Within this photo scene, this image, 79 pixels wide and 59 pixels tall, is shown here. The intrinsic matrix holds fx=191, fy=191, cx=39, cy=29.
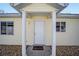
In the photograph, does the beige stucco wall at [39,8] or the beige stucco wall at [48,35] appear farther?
the beige stucco wall at [48,35]

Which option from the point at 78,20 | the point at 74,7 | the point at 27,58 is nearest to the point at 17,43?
the point at 78,20

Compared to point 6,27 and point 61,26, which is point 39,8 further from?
point 6,27

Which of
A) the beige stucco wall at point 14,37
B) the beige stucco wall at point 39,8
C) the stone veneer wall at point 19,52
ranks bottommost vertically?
the stone veneer wall at point 19,52

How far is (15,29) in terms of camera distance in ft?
55.4

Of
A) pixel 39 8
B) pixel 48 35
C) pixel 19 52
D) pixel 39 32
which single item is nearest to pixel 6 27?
pixel 39 32

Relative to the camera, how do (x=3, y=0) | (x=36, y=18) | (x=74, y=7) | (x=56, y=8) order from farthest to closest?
(x=74, y=7), (x=36, y=18), (x=56, y=8), (x=3, y=0)

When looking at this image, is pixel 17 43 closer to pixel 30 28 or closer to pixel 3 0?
pixel 30 28

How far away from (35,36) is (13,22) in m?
2.30

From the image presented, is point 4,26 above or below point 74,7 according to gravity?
below

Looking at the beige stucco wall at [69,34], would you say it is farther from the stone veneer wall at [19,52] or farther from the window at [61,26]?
the stone veneer wall at [19,52]

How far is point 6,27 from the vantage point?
1723 centimetres

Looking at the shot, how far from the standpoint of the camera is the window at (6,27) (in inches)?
669

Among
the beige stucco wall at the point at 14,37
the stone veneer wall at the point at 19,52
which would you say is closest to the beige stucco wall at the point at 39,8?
the stone veneer wall at the point at 19,52

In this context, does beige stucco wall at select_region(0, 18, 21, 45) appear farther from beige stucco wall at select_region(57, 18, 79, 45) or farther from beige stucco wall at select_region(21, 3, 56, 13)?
→ beige stucco wall at select_region(21, 3, 56, 13)
